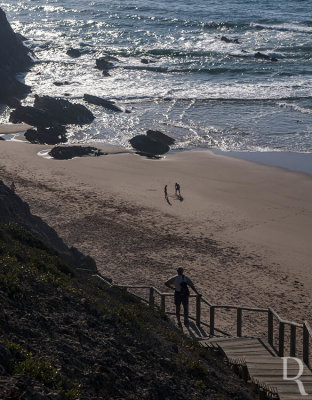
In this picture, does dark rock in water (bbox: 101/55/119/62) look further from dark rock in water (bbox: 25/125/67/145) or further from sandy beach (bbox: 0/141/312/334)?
sandy beach (bbox: 0/141/312/334)

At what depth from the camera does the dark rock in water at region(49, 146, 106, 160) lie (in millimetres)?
33781

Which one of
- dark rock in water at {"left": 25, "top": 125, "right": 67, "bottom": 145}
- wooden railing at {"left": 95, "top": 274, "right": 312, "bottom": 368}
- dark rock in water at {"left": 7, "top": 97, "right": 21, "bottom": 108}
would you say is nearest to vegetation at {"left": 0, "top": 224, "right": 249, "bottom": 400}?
wooden railing at {"left": 95, "top": 274, "right": 312, "bottom": 368}

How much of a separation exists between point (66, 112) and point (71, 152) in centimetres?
838

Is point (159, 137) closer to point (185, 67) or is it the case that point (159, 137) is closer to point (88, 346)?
point (185, 67)

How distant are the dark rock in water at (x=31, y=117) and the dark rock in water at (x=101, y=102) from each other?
16.2ft

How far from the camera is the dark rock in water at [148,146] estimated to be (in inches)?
1389

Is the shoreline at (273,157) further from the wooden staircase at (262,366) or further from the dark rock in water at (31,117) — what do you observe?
the wooden staircase at (262,366)

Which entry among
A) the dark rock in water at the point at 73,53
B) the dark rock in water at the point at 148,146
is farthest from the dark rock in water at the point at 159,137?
the dark rock in water at the point at 73,53

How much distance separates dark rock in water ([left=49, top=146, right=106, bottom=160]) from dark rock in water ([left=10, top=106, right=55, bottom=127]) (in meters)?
6.62

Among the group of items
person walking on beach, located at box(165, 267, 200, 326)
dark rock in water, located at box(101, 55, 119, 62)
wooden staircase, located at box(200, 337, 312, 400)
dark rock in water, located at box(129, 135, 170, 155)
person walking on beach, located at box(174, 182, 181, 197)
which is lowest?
dark rock in water, located at box(101, 55, 119, 62)

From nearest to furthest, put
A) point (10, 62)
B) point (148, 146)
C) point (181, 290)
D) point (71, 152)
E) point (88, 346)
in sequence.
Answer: point (88, 346) → point (181, 290) → point (71, 152) → point (148, 146) → point (10, 62)

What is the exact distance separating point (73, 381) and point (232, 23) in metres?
68.6

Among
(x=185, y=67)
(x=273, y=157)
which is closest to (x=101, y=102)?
(x=185, y=67)

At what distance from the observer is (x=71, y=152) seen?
34.1 metres
